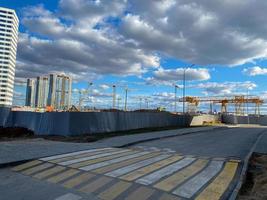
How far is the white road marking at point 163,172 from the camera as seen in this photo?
25.6 feet

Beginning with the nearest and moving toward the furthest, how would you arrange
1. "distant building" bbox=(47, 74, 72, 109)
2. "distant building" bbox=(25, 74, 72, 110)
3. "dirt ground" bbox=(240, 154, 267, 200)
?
1. "dirt ground" bbox=(240, 154, 267, 200)
2. "distant building" bbox=(47, 74, 72, 109)
3. "distant building" bbox=(25, 74, 72, 110)

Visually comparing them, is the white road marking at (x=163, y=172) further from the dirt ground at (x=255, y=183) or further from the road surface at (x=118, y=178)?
the dirt ground at (x=255, y=183)

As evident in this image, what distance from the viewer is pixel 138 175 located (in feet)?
27.5

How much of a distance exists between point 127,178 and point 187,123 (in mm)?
41913

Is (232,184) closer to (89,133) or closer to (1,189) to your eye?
(1,189)

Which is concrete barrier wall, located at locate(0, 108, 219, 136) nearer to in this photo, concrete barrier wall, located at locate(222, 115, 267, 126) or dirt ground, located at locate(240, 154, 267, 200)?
dirt ground, located at locate(240, 154, 267, 200)

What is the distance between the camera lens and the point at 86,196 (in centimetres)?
646

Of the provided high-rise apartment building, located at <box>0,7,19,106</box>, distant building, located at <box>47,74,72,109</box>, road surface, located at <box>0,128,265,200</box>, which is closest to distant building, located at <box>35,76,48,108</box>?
distant building, located at <box>47,74,72,109</box>

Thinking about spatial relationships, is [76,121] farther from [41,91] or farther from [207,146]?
[41,91]

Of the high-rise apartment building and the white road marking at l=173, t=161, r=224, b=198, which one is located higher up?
the high-rise apartment building

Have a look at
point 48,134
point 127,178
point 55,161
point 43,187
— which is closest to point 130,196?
point 127,178

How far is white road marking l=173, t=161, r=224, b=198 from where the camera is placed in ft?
22.7

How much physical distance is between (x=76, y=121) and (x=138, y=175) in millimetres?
14483

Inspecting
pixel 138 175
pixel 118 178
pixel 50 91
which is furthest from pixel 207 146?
pixel 50 91
